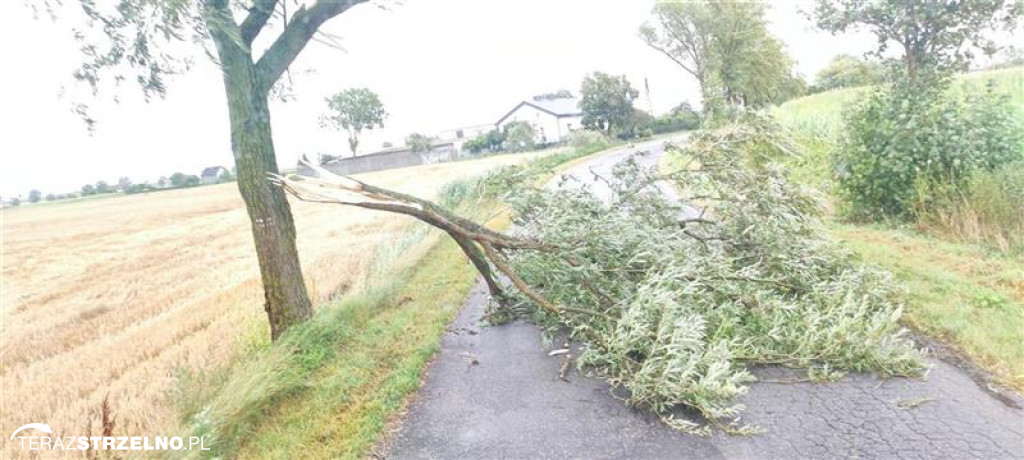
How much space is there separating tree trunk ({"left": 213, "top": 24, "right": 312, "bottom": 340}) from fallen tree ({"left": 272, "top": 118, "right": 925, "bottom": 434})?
1.45 feet

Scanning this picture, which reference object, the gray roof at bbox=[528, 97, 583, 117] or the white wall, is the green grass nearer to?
the white wall

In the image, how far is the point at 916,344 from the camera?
4.03 meters

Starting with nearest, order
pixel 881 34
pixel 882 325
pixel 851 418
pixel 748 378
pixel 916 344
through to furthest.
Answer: pixel 851 418 < pixel 748 378 < pixel 882 325 < pixel 916 344 < pixel 881 34

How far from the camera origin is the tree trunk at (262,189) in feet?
15.5

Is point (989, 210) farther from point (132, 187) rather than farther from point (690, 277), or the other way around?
point (132, 187)

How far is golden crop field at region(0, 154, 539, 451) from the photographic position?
16.4 ft

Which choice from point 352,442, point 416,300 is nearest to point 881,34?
point 416,300

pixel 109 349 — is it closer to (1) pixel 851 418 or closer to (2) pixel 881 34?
(1) pixel 851 418

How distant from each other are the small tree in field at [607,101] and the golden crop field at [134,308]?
28.7m

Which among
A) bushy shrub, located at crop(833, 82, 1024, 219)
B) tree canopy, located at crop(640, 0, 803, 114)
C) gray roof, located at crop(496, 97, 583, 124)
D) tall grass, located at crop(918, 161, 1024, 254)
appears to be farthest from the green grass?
gray roof, located at crop(496, 97, 583, 124)

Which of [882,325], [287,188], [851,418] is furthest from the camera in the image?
[287,188]

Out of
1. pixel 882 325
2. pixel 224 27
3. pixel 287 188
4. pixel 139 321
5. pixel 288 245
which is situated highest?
pixel 224 27

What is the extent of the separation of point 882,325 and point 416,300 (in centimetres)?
503

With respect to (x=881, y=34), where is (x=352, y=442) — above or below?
below
